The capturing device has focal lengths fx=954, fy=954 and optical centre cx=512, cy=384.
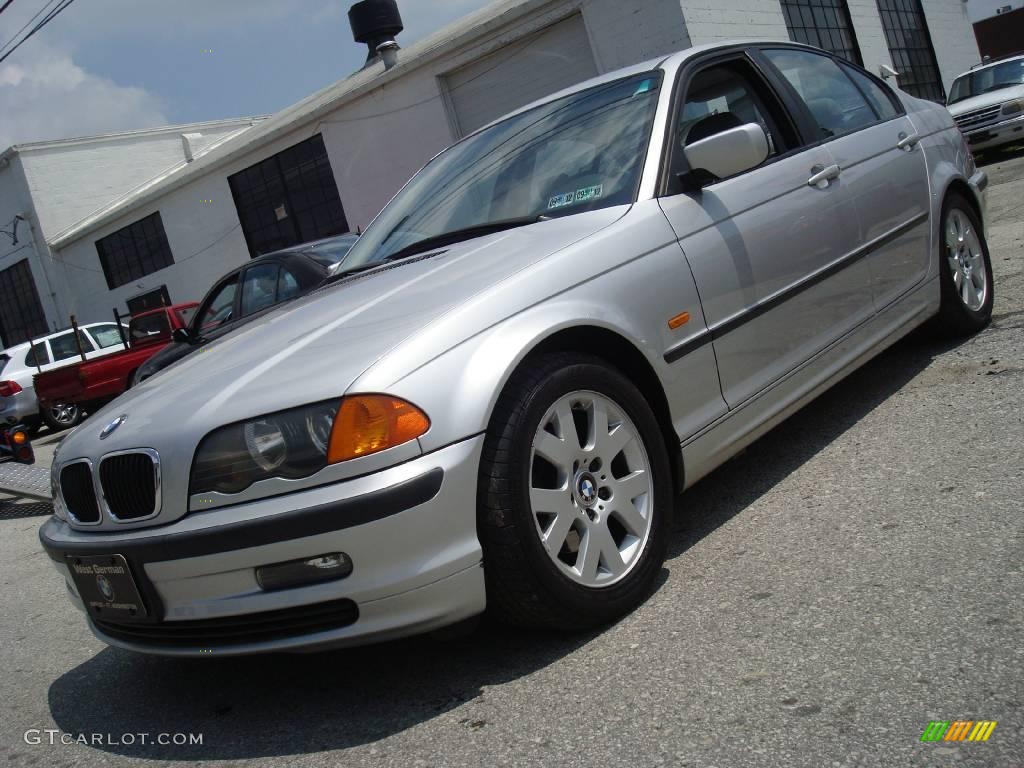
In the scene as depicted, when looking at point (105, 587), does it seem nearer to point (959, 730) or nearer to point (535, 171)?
point (535, 171)

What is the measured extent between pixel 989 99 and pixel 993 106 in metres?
0.26

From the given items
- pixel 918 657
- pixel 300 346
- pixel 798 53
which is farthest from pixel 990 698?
pixel 798 53

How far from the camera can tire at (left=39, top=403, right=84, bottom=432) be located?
14516 millimetres

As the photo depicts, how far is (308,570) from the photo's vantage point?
7.88ft

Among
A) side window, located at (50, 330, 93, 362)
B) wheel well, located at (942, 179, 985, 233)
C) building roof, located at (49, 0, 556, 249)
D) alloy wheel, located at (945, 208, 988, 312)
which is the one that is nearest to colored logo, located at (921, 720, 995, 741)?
alloy wheel, located at (945, 208, 988, 312)

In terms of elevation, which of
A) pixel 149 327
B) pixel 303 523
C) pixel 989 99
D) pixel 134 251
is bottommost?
pixel 303 523

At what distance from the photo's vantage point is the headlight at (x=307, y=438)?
2371 millimetres

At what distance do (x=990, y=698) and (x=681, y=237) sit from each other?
1728mm

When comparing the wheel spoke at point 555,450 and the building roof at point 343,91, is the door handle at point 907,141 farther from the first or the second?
the building roof at point 343,91

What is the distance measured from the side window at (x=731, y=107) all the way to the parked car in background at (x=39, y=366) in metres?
12.2

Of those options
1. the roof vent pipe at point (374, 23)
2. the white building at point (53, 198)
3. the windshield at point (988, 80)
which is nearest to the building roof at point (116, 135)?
the white building at point (53, 198)

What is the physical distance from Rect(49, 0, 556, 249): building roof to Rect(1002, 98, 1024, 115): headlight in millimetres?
7645

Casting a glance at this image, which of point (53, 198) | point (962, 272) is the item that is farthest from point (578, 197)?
point (53, 198)

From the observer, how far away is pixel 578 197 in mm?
3334
